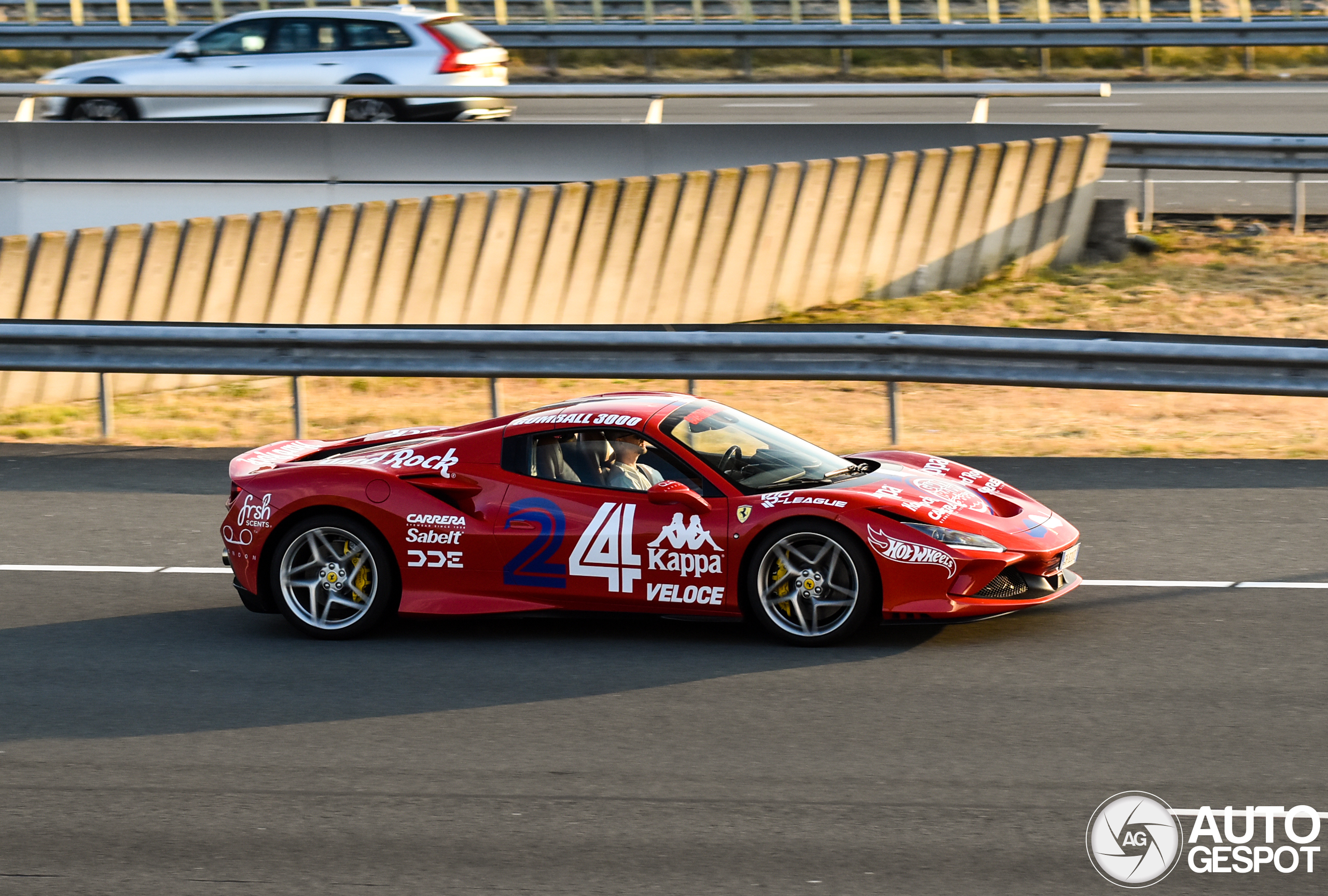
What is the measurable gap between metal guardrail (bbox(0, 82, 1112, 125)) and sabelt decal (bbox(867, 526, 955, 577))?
9387 mm

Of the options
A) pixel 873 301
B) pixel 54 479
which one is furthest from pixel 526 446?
pixel 873 301

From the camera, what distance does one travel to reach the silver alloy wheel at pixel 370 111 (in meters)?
17.9

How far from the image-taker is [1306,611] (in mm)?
7805

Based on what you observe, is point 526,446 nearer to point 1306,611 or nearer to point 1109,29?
point 1306,611

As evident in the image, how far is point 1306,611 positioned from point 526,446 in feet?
12.4

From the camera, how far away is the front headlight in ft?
23.6

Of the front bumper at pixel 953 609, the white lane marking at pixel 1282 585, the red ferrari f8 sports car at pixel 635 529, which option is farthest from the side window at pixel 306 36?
the front bumper at pixel 953 609

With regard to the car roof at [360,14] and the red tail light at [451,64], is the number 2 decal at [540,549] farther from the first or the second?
the car roof at [360,14]

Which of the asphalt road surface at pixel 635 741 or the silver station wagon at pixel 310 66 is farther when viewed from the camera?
the silver station wagon at pixel 310 66

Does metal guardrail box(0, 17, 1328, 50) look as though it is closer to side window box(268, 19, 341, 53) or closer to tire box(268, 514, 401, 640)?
side window box(268, 19, 341, 53)

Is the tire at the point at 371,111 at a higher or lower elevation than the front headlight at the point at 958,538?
higher

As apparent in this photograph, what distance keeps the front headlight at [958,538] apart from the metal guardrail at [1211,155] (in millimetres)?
10860

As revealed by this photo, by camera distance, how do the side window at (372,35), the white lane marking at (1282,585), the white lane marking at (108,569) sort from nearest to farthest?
the white lane marking at (1282,585), the white lane marking at (108,569), the side window at (372,35)

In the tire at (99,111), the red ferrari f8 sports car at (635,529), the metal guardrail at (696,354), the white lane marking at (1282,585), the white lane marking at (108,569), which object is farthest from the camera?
the tire at (99,111)
